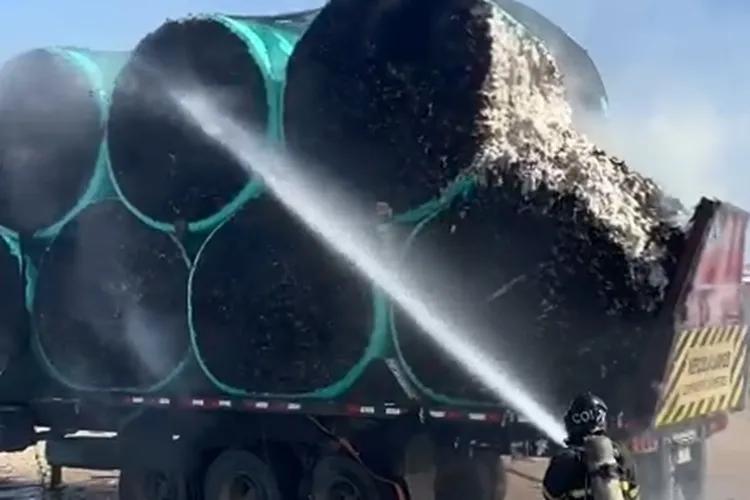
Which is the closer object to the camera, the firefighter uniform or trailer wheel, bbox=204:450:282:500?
the firefighter uniform

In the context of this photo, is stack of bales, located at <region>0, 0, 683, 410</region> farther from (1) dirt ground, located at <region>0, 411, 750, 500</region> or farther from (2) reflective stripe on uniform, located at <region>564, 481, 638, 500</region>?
(2) reflective stripe on uniform, located at <region>564, 481, 638, 500</region>

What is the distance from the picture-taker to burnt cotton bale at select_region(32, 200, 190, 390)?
11258 mm

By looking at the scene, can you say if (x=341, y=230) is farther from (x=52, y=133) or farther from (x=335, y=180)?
(x=52, y=133)

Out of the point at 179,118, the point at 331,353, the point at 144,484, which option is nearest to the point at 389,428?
the point at 331,353

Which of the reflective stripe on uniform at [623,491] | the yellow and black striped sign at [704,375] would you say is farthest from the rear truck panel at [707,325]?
the reflective stripe on uniform at [623,491]

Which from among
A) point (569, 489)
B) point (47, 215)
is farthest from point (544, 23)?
point (569, 489)

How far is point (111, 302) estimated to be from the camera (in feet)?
38.2

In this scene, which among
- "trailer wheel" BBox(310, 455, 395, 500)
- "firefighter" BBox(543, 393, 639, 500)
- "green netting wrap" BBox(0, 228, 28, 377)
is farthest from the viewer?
"green netting wrap" BBox(0, 228, 28, 377)

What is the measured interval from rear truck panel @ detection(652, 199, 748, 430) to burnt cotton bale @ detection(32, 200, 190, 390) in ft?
12.5

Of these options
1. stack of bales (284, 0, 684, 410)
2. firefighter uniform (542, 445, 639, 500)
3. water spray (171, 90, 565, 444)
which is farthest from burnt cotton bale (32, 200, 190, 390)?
firefighter uniform (542, 445, 639, 500)

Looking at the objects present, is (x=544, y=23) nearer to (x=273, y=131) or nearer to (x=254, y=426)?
(x=273, y=131)

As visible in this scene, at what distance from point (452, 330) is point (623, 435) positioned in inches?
52.3

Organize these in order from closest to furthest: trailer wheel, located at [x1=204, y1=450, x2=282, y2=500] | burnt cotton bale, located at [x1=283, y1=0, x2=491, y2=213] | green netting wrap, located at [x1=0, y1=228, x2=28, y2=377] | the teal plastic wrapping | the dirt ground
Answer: burnt cotton bale, located at [x1=283, y1=0, x2=491, y2=213] < the teal plastic wrapping < trailer wheel, located at [x1=204, y1=450, x2=282, y2=500] < green netting wrap, located at [x1=0, y1=228, x2=28, y2=377] < the dirt ground

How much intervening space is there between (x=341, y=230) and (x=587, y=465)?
454 centimetres
